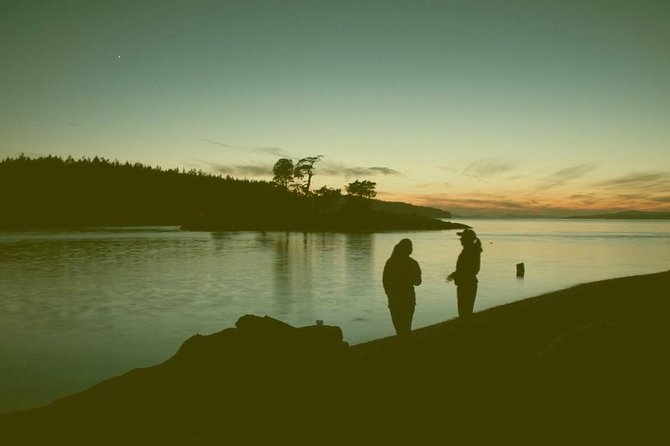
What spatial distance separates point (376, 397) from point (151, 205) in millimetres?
197643

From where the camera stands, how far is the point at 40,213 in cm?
17038

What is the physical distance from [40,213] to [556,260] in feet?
577

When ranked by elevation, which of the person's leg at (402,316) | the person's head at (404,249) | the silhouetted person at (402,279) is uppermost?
the person's head at (404,249)

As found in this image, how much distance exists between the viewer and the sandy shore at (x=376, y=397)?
5.81 m

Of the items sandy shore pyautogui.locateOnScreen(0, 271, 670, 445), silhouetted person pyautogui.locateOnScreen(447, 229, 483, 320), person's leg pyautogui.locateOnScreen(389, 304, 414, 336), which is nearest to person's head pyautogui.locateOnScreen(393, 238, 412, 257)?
person's leg pyautogui.locateOnScreen(389, 304, 414, 336)

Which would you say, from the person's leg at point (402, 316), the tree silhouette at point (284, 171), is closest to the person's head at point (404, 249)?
the person's leg at point (402, 316)

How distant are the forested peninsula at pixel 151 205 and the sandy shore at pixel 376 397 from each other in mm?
115961

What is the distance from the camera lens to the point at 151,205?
191m

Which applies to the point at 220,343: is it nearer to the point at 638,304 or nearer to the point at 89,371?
the point at 89,371

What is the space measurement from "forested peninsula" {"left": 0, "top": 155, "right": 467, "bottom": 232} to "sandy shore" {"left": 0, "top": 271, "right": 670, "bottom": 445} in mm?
115961

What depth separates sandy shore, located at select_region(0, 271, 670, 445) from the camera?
5.81 m

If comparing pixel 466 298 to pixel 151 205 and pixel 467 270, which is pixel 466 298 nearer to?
pixel 467 270

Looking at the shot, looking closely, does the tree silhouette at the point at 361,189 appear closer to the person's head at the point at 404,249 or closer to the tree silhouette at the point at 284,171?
the tree silhouette at the point at 284,171

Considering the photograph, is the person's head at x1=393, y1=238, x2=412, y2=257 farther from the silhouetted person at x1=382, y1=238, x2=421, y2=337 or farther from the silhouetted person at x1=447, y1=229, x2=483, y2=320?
the silhouetted person at x1=447, y1=229, x2=483, y2=320
